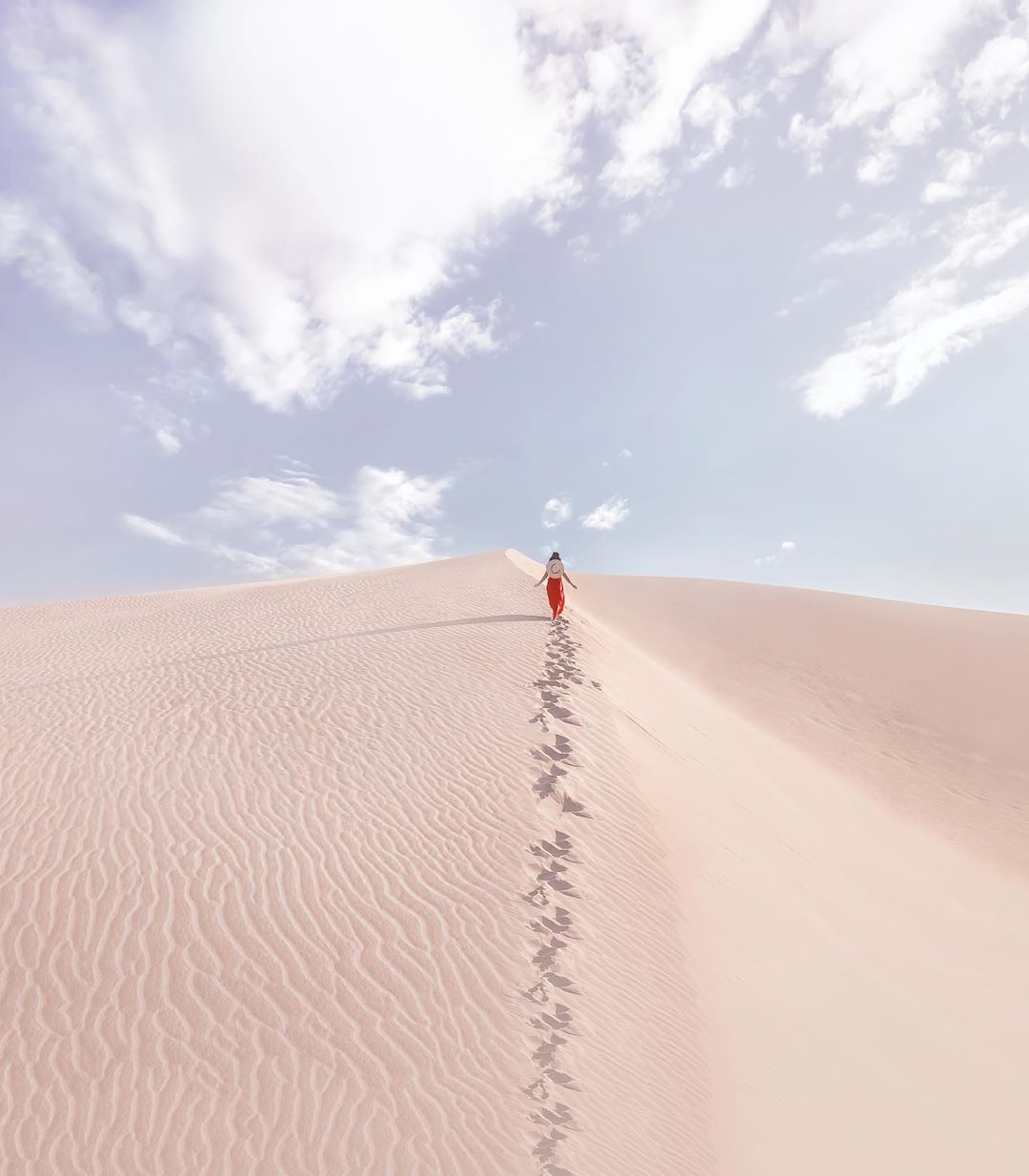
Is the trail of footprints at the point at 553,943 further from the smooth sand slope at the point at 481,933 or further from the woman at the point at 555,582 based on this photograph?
the woman at the point at 555,582

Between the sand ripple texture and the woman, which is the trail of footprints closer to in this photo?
the sand ripple texture

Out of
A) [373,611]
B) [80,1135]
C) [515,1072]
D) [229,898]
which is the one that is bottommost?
[80,1135]

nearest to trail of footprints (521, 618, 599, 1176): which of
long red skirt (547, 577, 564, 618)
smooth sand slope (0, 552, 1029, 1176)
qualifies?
smooth sand slope (0, 552, 1029, 1176)

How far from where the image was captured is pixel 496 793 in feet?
28.0

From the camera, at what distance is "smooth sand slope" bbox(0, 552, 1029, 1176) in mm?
4852

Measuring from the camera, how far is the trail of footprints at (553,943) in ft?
15.6

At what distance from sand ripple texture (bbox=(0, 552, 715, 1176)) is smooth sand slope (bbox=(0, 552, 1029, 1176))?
0.09ft

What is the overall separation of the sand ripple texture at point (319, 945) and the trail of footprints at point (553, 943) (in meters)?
0.08

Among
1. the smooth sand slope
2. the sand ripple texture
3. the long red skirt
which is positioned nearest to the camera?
the sand ripple texture

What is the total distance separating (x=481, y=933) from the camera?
6.27m

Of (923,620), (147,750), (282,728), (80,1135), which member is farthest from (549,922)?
(923,620)

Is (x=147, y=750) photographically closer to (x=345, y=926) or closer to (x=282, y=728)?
(x=282, y=728)

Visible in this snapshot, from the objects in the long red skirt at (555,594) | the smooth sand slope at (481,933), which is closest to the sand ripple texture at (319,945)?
the smooth sand slope at (481,933)

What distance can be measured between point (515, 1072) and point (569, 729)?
5520mm
